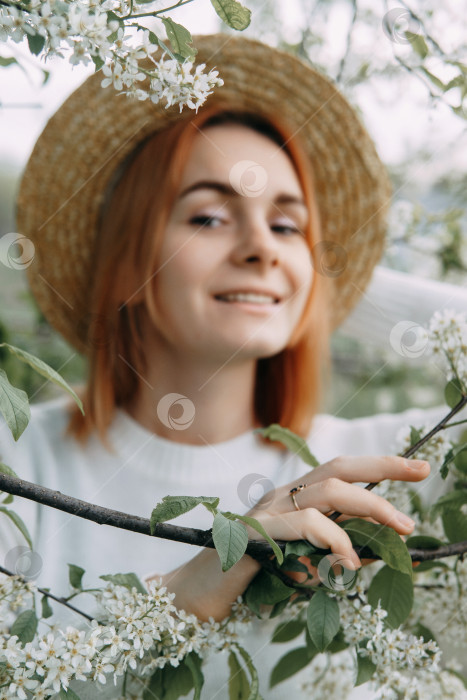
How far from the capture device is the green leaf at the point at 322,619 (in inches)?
18.0

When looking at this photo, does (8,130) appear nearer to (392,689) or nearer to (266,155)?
(266,155)

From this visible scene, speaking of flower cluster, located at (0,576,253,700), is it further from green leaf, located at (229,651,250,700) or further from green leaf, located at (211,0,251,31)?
green leaf, located at (211,0,251,31)

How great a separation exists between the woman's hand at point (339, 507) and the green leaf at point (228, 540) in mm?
78

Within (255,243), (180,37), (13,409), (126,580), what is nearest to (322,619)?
(126,580)

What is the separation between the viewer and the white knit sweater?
85cm

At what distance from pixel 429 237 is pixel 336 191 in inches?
12.5

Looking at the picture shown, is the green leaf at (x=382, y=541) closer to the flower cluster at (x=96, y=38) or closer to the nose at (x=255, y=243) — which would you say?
the flower cluster at (x=96, y=38)

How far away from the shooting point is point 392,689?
520 mm

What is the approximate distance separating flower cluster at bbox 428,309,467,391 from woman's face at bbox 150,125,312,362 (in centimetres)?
34

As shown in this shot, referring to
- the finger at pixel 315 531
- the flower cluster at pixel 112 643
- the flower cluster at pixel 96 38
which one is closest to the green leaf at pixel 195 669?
the flower cluster at pixel 112 643

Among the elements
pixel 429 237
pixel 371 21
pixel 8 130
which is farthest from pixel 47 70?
pixel 429 237

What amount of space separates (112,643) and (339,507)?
19cm

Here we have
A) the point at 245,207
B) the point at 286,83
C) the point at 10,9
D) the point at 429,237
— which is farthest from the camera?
the point at 429,237

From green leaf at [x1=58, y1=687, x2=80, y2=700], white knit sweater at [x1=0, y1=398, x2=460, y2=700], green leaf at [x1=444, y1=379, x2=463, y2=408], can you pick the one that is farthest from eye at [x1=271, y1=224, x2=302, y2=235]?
green leaf at [x1=58, y1=687, x2=80, y2=700]
